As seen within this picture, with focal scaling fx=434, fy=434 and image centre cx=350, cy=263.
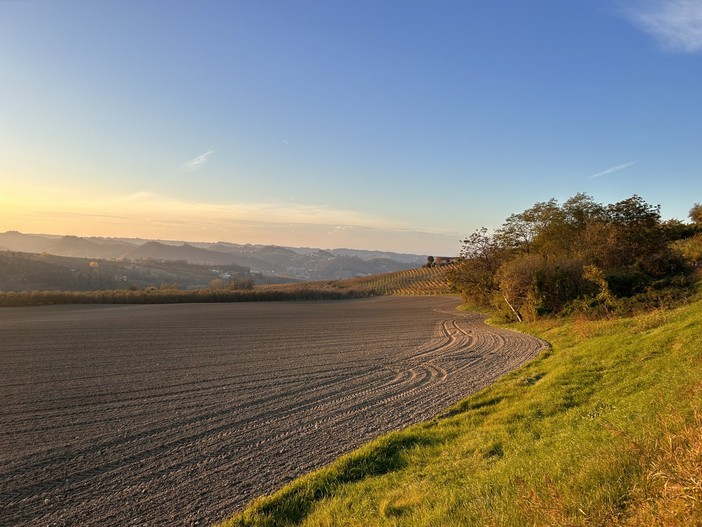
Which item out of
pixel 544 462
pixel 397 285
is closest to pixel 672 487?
pixel 544 462

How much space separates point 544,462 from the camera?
5.84m

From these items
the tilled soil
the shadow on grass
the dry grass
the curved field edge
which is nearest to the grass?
the tilled soil

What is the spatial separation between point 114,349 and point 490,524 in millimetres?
21075

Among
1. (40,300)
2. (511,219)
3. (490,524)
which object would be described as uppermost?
(511,219)

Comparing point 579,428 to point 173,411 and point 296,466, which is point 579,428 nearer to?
point 296,466

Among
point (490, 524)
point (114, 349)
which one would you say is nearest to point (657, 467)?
point (490, 524)

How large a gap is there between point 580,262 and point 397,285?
207ft

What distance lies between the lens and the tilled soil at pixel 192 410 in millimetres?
7090

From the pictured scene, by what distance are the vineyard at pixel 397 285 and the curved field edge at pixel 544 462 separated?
60.5 m

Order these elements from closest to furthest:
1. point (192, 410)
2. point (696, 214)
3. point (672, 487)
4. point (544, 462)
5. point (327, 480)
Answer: point (672, 487), point (544, 462), point (327, 480), point (192, 410), point (696, 214)

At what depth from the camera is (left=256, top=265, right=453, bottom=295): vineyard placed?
78556 millimetres

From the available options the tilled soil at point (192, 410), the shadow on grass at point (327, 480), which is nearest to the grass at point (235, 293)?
the tilled soil at point (192, 410)

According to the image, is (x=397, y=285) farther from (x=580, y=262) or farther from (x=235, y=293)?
(x=580, y=262)

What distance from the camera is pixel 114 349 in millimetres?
21047
